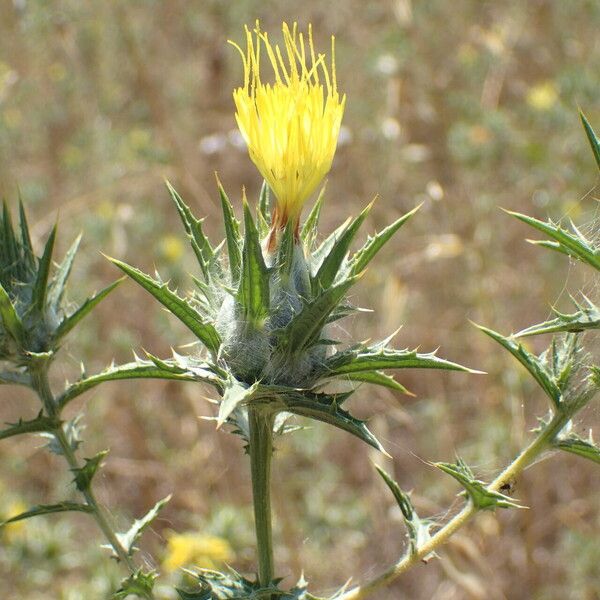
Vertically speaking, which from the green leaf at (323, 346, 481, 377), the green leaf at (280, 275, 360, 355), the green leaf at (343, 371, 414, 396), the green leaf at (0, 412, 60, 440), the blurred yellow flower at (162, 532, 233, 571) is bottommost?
the blurred yellow flower at (162, 532, 233, 571)

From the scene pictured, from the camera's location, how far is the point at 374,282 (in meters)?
4.46

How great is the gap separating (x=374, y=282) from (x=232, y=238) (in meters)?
3.19

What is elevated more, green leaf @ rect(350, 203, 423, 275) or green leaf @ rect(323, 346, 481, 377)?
green leaf @ rect(350, 203, 423, 275)

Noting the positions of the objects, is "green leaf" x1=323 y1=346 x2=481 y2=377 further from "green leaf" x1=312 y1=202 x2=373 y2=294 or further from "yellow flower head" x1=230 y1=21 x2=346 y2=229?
"yellow flower head" x1=230 y1=21 x2=346 y2=229

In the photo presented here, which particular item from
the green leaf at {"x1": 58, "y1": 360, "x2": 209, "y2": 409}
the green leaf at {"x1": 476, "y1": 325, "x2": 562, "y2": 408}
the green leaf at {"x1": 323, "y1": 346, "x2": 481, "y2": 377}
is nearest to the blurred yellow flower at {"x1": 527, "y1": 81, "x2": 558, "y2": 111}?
the green leaf at {"x1": 476, "y1": 325, "x2": 562, "y2": 408}

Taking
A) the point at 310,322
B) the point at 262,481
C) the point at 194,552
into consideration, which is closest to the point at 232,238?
the point at 310,322

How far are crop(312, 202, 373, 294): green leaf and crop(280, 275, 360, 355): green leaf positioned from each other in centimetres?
6

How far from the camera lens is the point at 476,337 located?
4.18 metres

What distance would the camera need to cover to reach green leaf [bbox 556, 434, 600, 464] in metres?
1.30

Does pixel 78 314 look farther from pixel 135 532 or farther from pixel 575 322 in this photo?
pixel 575 322

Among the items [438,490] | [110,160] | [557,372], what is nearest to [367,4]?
[110,160]

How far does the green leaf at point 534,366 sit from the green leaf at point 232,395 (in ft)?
1.32

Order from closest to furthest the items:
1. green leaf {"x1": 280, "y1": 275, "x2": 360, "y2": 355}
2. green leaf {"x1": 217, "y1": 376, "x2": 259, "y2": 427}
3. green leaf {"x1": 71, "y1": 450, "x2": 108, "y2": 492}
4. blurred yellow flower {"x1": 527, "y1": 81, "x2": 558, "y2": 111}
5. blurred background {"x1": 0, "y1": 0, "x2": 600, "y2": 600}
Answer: green leaf {"x1": 217, "y1": 376, "x2": 259, "y2": 427}
green leaf {"x1": 280, "y1": 275, "x2": 360, "y2": 355}
green leaf {"x1": 71, "y1": 450, "x2": 108, "y2": 492}
blurred background {"x1": 0, "y1": 0, "x2": 600, "y2": 600}
blurred yellow flower {"x1": 527, "y1": 81, "x2": 558, "y2": 111}

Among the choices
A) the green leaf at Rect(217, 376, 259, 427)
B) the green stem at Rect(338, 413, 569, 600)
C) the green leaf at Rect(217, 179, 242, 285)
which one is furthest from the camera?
the green stem at Rect(338, 413, 569, 600)
